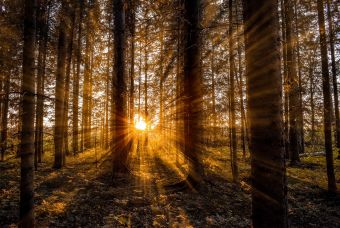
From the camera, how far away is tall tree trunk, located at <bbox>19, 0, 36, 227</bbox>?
506cm

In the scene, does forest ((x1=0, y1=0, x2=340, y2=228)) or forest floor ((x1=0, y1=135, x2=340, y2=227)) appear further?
forest floor ((x1=0, y1=135, x2=340, y2=227))

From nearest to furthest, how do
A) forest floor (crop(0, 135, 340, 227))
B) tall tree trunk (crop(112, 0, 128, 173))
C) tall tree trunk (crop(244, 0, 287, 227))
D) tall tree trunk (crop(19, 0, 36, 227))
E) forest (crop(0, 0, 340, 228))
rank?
tall tree trunk (crop(244, 0, 287, 227)) → forest (crop(0, 0, 340, 228)) → tall tree trunk (crop(19, 0, 36, 227)) → forest floor (crop(0, 135, 340, 227)) → tall tree trunk (crop(112, 0, 128, 173))

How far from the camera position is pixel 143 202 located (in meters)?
7.71

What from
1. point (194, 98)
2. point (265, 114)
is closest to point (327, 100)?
point (194, 98)

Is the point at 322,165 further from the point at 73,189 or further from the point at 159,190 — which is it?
the point at 73,189

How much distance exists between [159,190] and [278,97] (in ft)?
23.3

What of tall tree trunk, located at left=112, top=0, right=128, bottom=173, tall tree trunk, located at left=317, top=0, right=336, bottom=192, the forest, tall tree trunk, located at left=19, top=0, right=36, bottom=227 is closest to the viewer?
the forest

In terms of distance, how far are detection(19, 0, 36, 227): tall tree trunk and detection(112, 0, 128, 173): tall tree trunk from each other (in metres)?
6.04

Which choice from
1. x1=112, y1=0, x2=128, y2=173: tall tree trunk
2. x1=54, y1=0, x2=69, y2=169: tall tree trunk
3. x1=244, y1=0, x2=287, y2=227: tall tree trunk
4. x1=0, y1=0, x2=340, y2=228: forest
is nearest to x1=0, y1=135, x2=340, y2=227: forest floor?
x1=0, y1=0, x2=340, y2=228: forest

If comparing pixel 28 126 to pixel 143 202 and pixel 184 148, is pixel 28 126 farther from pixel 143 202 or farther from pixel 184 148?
pixel 184 148

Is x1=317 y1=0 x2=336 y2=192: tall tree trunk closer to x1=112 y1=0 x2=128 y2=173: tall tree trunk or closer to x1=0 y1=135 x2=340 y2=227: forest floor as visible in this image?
x1=0 y1=135 x2=340 y2=227: forest floor

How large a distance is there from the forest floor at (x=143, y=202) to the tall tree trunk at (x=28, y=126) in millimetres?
874

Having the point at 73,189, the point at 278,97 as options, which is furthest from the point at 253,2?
the point at 73,189

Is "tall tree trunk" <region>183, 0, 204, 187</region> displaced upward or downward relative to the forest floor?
upward
